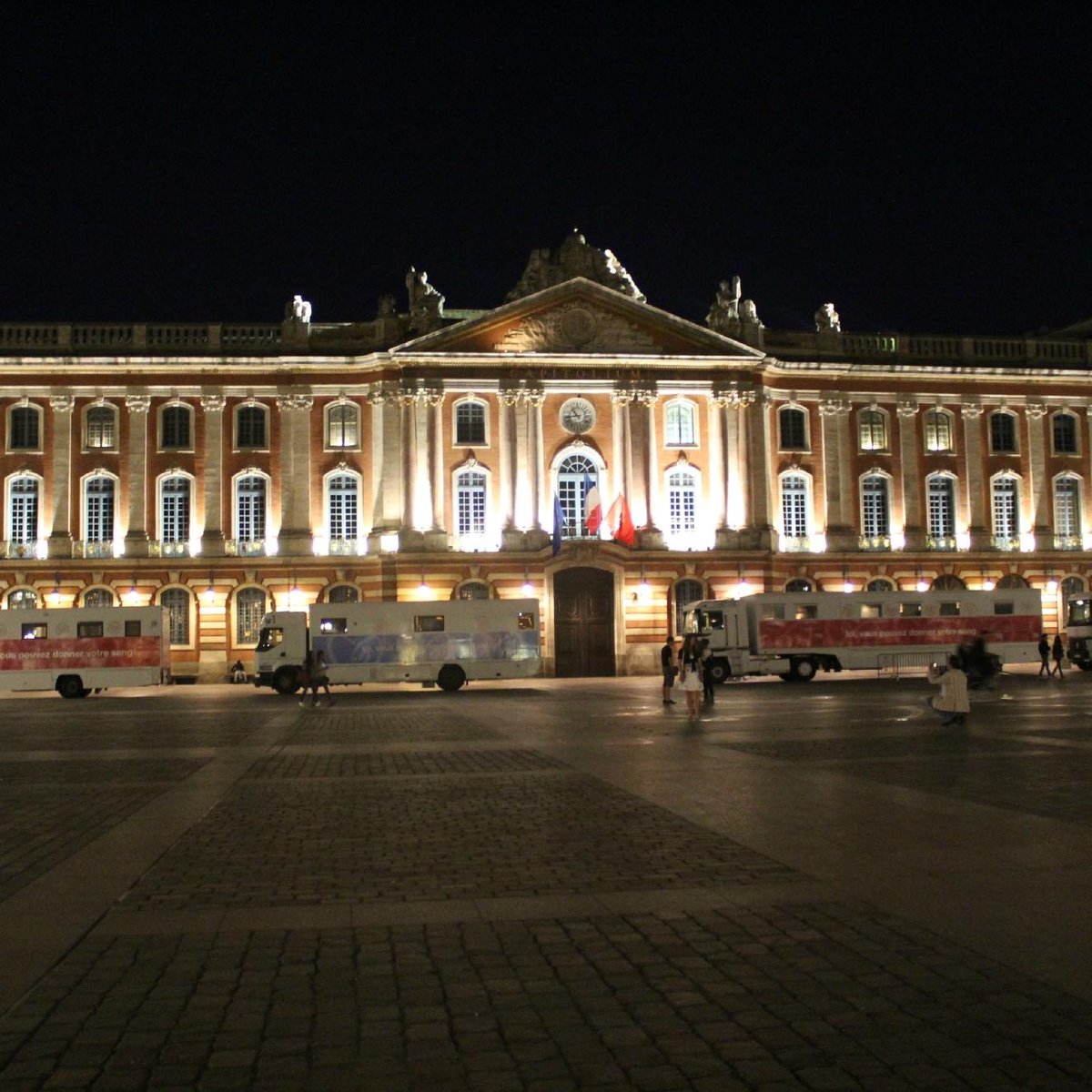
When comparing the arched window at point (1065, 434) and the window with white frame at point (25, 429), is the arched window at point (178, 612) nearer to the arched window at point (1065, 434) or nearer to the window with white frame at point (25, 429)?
the window with white frame at point (25, 429)

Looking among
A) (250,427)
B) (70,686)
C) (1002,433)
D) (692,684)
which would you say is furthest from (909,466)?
(70,686)

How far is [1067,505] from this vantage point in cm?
6128

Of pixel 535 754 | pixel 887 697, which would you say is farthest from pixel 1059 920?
pixel 887 697

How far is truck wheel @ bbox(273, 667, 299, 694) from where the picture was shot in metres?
45.1

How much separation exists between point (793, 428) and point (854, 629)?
13.4 m

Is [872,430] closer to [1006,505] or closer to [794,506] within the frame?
[794,506]

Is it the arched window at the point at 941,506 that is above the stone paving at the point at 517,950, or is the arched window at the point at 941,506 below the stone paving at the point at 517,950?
above

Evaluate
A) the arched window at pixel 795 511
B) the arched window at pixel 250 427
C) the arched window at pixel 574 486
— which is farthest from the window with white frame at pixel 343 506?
the arched window at pixel 795 511

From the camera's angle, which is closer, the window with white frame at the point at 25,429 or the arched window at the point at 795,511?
the window with white frame at the point at 25,429

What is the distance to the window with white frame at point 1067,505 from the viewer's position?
6103 cm

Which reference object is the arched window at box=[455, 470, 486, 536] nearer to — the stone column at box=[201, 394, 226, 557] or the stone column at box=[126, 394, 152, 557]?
the stone column at box=[201, 394, 226, 557]

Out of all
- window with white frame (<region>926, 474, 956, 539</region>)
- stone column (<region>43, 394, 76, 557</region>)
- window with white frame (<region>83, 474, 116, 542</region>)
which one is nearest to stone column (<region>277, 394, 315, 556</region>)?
window with white frame (<region>83, 474, 116, 542</region>)

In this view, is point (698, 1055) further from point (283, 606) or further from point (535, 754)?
point (283, 606)

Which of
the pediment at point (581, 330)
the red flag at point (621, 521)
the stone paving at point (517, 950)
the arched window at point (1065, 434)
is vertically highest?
the pediment at point (581, 330)
